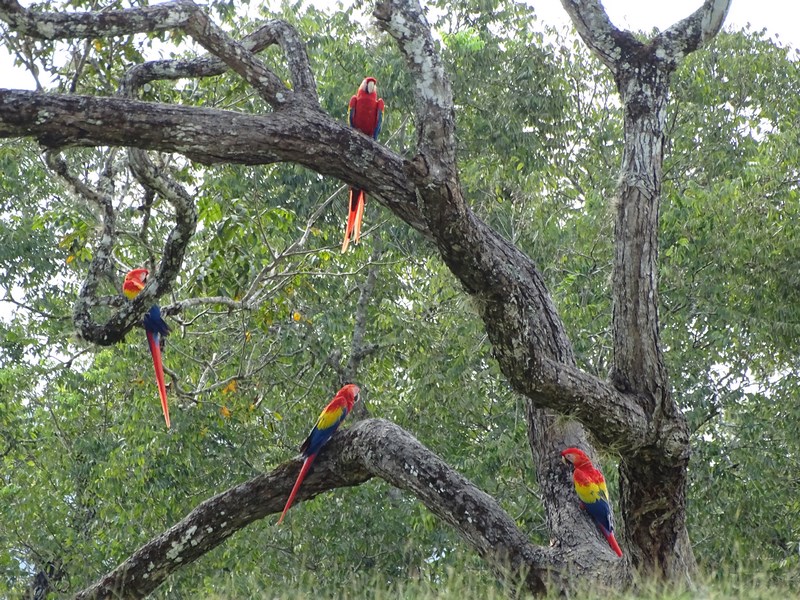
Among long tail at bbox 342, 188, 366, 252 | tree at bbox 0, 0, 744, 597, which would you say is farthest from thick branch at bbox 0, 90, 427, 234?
long tail at bbox 342, 188, 366, 252

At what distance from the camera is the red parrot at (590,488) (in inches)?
143

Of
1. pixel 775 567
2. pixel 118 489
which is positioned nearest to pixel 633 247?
pixel 775 567

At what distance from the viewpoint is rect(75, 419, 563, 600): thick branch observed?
3480mm

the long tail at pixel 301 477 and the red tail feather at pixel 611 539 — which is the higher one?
the long tail at pixel 301 477

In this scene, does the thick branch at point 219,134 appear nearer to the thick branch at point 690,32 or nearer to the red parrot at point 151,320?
the thick branch at point 690,32

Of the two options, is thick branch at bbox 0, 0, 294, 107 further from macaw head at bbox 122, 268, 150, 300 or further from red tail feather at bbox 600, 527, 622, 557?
red tail feather at bbox 600, 527, 622, 557

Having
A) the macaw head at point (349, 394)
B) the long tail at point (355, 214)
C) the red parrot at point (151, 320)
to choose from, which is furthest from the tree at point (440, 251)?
the long tail at point (355, 214)

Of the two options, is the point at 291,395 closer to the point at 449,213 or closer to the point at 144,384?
the point at 144,384

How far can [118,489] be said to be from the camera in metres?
7.57

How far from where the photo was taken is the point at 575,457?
3689 mm

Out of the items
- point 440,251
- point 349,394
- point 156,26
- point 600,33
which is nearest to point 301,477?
point 349,394

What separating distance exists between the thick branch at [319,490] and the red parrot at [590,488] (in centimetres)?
29

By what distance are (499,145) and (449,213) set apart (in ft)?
20.9

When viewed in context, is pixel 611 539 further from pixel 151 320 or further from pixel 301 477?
pixel 151 320
